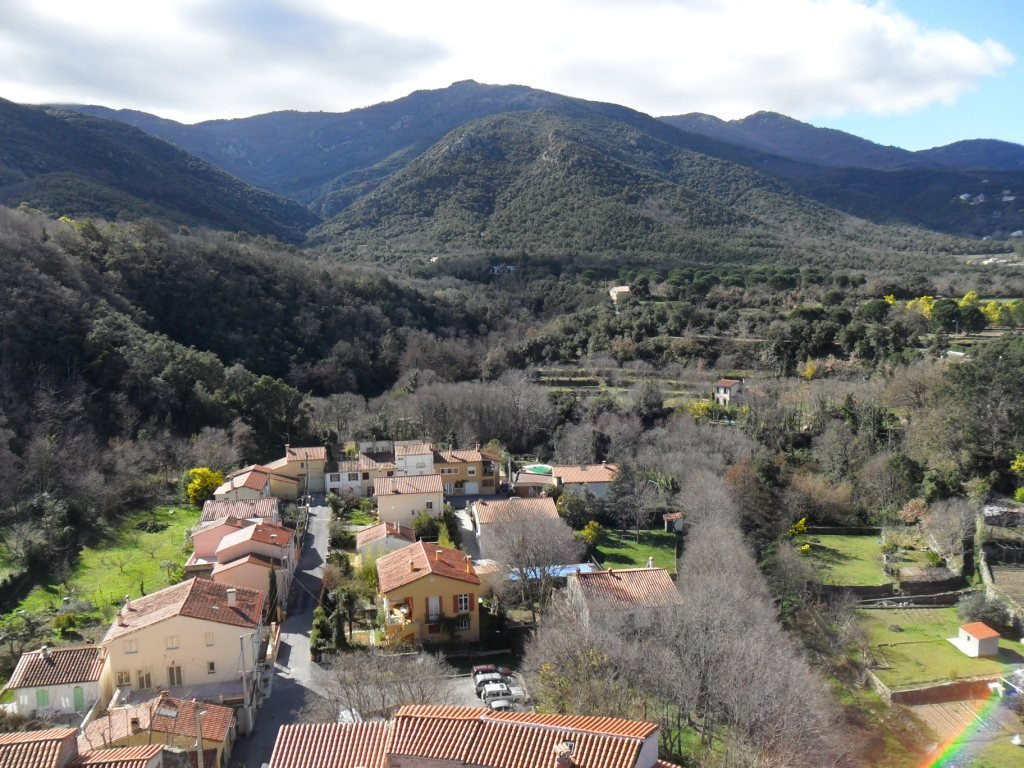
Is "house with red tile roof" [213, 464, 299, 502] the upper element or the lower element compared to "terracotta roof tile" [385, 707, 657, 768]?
lower

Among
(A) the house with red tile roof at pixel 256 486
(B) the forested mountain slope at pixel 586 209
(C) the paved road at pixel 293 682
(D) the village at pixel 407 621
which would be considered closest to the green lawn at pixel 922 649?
(D) the village at pixel 407 621

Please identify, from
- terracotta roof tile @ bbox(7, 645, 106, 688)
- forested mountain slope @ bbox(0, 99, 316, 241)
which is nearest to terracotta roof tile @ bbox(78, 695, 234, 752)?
terracotta roof tile @ bbox(7, 645, 106, 688)

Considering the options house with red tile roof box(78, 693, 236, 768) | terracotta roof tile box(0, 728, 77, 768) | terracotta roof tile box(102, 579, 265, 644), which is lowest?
house with red tile roof box(78, 693, 236, 768)

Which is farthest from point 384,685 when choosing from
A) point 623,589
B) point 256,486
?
point 256,486

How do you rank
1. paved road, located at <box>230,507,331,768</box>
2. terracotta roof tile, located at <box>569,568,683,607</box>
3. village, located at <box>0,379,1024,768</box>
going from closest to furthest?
village, located at <box>0,379,1024,768</box> < paved road, located at <box>230,507,331,768</box> < terracotta roof tile, located at <box>569,568,683,607</box>

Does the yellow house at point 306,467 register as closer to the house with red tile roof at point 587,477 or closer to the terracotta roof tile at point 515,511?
the terracotta roof tile at point 515,511

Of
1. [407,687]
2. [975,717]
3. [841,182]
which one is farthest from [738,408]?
[841,182]

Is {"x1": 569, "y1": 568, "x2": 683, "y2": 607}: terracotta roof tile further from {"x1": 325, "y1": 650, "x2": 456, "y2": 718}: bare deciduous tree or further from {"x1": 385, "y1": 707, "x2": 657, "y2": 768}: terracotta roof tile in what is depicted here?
{"x1": 385, "y1": 707, "x2": 657, "y2": 768}: terracotta roof tile

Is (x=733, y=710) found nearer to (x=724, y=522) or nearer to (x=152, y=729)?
(x=152, y=729)
